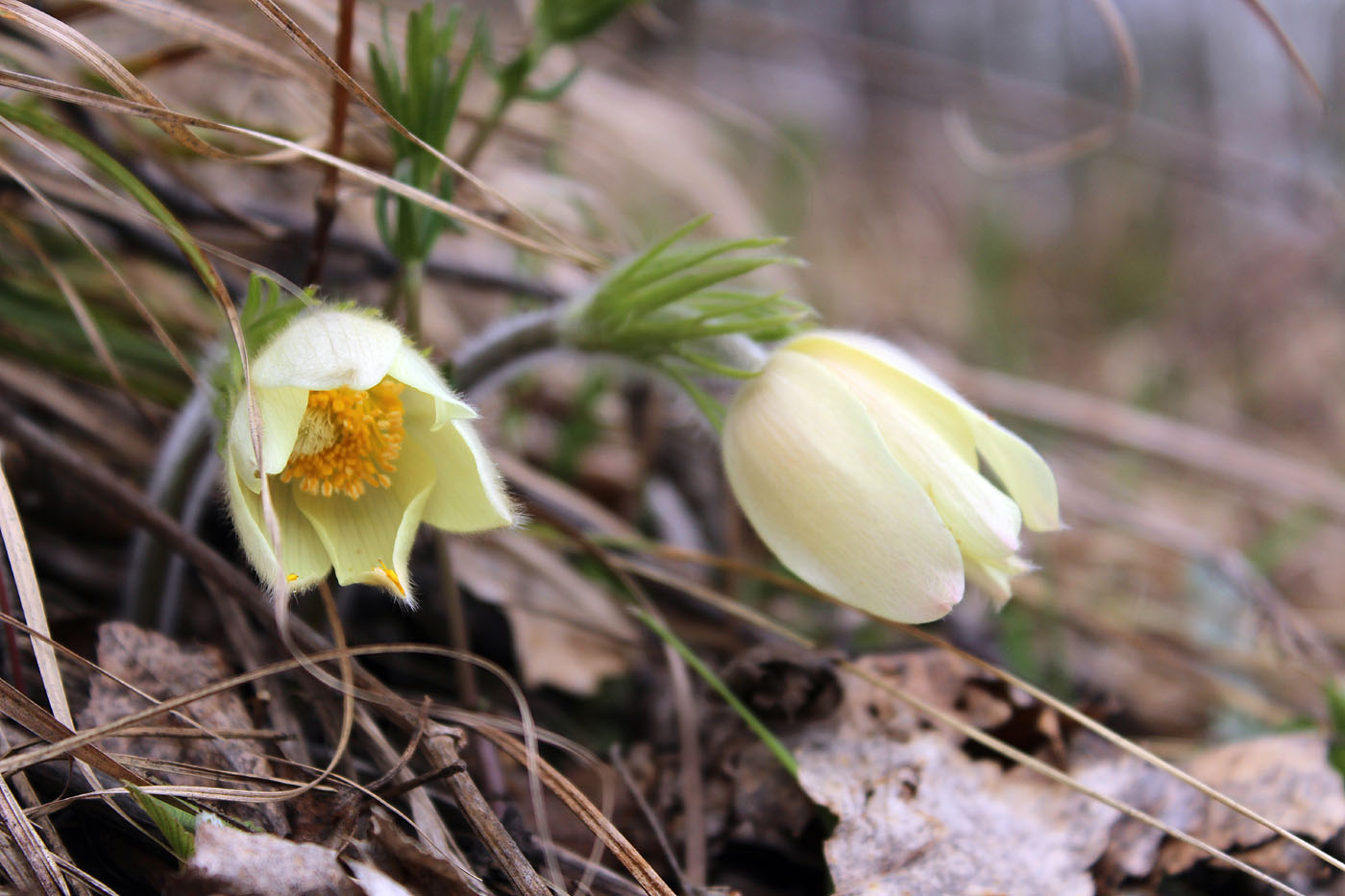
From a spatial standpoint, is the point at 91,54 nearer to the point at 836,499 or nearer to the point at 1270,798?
the point at 836,499

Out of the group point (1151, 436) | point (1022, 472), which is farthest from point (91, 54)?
point (1151, 436)

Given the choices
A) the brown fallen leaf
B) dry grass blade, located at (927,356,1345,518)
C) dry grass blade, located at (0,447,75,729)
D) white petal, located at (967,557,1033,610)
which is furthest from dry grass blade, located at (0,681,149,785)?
Answer: dry grass blade, located at (927,356,1345,518)

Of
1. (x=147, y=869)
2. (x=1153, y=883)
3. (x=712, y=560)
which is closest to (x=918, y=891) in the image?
(x=1153, y=883)

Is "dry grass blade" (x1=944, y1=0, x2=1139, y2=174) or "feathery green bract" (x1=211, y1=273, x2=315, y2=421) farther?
"dry grass blade" (x1=944, y1=0, x2=1139, y2=174)

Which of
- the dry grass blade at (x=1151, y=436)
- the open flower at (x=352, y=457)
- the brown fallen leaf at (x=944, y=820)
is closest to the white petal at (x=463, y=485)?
the open flower at (x=352, y=457)

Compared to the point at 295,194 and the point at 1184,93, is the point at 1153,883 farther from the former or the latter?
the point at 1184,93

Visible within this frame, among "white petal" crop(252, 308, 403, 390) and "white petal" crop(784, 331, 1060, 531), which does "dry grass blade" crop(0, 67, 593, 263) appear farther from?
"white petal" crop(784, 331, 1060, 531)
